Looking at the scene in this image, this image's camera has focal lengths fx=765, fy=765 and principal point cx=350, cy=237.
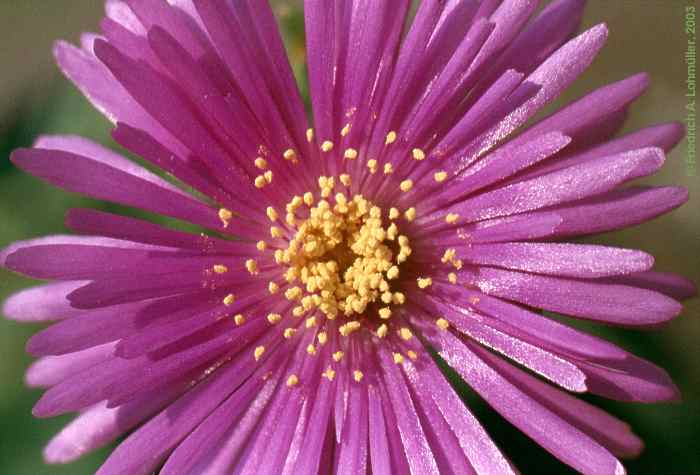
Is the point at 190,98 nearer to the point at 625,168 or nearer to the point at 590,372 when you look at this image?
the point at 625,168

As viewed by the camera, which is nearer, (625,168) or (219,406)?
(625,168)

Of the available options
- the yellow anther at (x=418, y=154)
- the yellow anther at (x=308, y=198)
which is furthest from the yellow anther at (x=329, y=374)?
the yellow anther at (x=418, y=154)

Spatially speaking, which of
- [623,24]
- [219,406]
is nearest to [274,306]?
[219,406]

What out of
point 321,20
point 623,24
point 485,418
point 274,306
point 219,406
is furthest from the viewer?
point 623,24

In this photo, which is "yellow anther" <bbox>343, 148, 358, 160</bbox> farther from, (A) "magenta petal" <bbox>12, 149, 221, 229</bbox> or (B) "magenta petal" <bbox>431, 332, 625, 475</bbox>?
(B) "magenta petal" <bbox>431, 332, 625, 475</bbox>

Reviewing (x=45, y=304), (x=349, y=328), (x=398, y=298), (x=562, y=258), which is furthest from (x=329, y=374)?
(x=45, y=304)

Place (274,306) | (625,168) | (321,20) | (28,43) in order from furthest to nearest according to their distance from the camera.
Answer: (28,43), (274,306), (321,20), (625,168)

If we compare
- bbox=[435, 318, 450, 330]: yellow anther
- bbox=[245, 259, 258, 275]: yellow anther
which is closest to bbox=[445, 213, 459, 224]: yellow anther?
bbox=[435, 318, 450, 330]: yellow anther

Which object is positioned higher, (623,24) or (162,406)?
(623,24)
